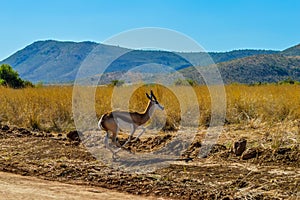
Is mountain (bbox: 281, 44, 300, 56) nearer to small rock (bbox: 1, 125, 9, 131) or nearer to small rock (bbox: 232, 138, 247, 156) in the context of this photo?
small rock (bbox: 1, 125, 9, 131)

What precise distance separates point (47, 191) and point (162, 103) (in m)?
6.51

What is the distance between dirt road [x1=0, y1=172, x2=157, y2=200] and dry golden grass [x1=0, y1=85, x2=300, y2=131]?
483cm

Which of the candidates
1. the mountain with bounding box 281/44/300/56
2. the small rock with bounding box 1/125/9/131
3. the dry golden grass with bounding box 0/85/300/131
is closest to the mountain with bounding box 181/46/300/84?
the mountain with bounding box 281/44/300/56

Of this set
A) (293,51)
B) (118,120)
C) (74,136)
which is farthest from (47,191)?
(293,51)

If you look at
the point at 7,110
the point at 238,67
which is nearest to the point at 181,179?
the point at 7,110

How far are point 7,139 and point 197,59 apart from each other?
16.4 feet

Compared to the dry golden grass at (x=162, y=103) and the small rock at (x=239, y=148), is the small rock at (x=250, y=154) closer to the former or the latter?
the small rock at (x=239, y=148)

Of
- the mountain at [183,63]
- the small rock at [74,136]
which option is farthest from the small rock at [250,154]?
the small rock at [74,136]

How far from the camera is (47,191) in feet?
18.2

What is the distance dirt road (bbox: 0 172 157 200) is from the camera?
207 inches

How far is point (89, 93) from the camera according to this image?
14242 mm

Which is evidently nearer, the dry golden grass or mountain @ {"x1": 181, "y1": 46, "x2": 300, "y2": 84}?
the dry golden grass

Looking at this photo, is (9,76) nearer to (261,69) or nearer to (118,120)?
(118,120)

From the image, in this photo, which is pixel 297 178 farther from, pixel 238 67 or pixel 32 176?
pixel 238 67
